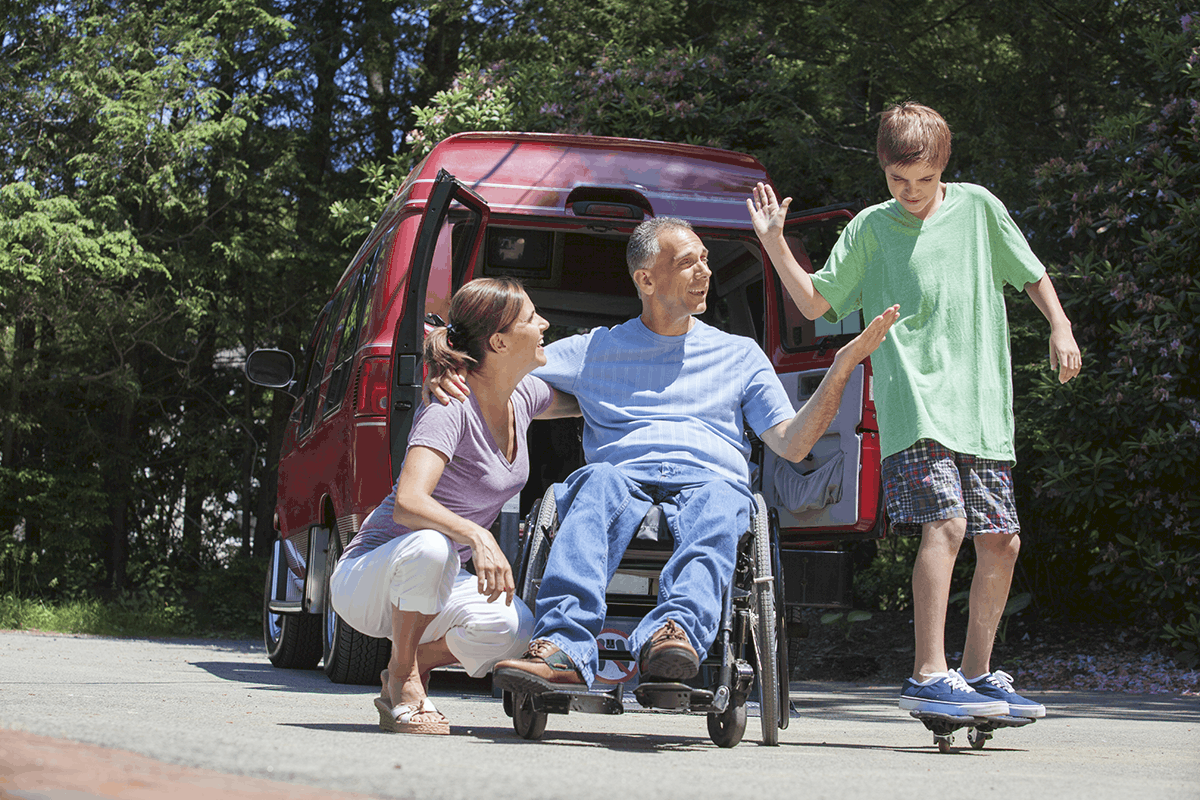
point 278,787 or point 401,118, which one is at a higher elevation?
point 401,118

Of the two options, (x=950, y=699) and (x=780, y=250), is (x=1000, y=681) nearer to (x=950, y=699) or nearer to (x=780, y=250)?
(x=950, y=699)

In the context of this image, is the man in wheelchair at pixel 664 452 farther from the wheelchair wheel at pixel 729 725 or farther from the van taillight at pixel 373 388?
the van taillight at pixel 373 388

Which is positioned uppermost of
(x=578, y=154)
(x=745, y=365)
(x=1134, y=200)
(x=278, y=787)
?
(x=1134, y=200)

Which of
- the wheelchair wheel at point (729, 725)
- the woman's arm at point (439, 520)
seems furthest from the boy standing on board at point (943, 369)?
the woman's arm at point (439, 520)

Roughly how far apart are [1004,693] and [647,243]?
5.57 feet

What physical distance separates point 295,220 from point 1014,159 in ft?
31.1

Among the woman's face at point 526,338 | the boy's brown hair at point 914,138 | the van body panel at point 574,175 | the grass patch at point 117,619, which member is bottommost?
the grass patch at point 117,619

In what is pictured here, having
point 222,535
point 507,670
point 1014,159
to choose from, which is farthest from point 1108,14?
point 222,535

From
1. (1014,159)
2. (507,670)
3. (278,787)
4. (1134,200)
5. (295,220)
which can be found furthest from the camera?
(295,220)

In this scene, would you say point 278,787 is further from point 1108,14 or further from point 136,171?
point 136,171

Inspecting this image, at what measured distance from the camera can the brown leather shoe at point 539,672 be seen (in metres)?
3.25

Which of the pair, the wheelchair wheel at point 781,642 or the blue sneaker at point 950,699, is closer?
the blue sneaker at point 950,699

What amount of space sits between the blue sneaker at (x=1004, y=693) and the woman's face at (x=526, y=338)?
1.58 meters

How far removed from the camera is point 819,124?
10.7m
